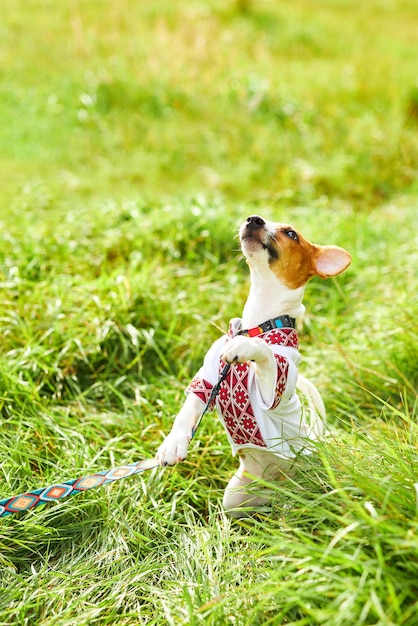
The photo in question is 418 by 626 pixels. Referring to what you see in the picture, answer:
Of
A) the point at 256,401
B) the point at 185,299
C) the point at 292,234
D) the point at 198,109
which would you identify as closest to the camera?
the point at 256,401

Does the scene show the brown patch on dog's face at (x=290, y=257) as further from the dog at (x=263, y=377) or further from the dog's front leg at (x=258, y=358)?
the dog's front leg at (x=258, y=358)

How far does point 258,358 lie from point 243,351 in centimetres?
9

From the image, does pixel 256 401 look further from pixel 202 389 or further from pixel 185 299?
pixel 185 299

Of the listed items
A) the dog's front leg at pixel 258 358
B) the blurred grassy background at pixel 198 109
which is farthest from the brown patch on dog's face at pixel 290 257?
the blurred grassy background at pixel 198 109

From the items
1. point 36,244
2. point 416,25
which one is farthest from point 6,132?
point 416,25

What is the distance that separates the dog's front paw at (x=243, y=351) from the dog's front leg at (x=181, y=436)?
12.4 inches

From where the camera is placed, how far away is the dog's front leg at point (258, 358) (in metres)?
1.90

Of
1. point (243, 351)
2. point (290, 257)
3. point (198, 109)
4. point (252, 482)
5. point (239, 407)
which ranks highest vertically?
point (198, 109)

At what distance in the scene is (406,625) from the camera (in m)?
1.63

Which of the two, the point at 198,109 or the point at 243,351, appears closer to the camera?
the point at 243,351

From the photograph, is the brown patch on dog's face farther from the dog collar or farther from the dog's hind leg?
the dog's hind leg

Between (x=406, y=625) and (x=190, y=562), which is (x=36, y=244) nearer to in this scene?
(x=190, y=562)

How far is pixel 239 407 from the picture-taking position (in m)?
2.18

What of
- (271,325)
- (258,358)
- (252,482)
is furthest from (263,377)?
(252,482)
